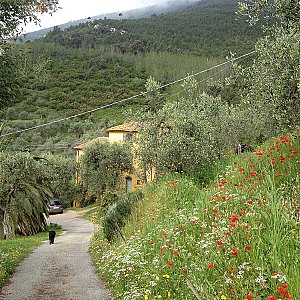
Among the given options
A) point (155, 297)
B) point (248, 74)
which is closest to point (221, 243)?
point (155, 297)

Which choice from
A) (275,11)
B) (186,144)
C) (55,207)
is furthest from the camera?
(55,207)

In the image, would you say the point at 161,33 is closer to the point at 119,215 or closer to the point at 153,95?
the point at 153,95

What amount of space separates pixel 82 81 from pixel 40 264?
83997 mm

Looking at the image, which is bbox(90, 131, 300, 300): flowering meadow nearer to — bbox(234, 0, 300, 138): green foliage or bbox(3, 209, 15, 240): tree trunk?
bbox(234, 0, 300, 138): green foliage

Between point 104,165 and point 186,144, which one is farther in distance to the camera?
point 104,165

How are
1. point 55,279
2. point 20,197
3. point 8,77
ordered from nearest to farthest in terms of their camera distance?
point 8,77 → point 55,279 → point 20,197

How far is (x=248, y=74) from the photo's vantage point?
9695 millimetres

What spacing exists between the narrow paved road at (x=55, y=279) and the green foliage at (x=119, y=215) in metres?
1.22

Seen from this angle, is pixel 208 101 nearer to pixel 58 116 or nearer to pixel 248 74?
pixel 248 74

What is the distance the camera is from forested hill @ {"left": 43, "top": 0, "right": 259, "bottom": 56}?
11106 centimetres

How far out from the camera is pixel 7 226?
92.7ft

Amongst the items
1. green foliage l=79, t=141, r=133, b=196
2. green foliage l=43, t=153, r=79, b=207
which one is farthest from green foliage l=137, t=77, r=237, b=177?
green foliage l=43, t=153, r=79, b=207

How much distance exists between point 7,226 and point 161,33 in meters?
107

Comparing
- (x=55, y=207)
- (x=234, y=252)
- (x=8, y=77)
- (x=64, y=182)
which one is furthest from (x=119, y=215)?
(x=64, y=182)
